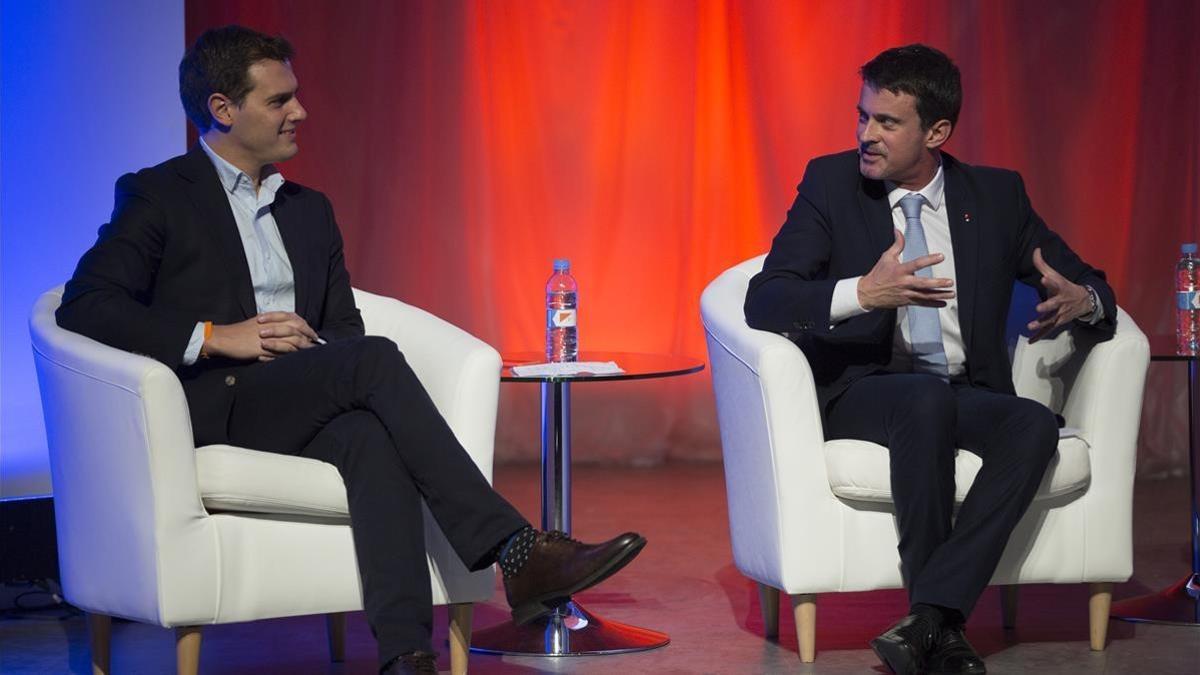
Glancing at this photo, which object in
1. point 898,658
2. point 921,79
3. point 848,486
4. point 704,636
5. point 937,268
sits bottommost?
point 704,636

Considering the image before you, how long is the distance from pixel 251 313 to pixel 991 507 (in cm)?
149

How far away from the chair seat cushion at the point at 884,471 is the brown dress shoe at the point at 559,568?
589 mm

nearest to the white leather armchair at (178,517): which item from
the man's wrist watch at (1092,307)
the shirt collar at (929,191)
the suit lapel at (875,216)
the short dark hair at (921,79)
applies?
the suit lapel at (875,216)

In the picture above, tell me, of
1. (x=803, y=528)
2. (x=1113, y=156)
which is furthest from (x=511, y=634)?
Result: (x=1113, y=156)

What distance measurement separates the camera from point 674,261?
20.5 ft

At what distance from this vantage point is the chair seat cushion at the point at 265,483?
271 cm

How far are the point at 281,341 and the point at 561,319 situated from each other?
87cm

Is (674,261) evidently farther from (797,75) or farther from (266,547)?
(266,547)

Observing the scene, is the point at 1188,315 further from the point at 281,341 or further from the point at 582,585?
the point at 281,341

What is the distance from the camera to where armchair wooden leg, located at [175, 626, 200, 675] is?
2719mm

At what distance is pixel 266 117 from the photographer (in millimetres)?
3182

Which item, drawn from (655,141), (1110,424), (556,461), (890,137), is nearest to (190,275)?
(556,461)

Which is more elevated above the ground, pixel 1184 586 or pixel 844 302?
pixel 844 302

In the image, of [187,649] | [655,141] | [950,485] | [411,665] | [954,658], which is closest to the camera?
[411,665]
